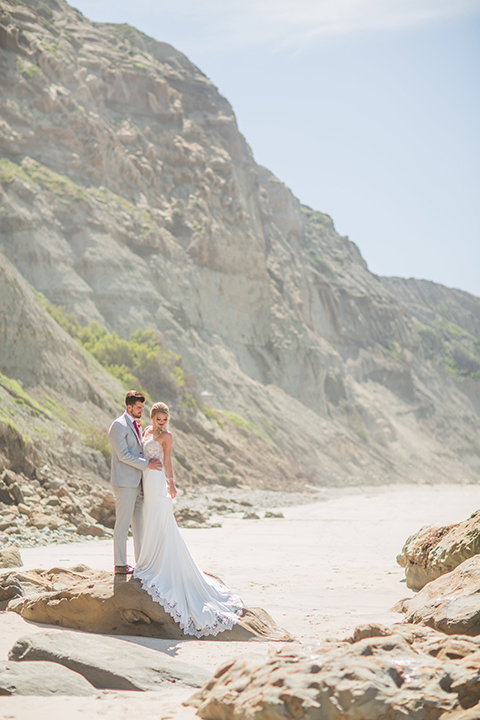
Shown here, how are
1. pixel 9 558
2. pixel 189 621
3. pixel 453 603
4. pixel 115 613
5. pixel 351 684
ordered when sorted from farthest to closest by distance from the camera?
1. pixel 9 558
2. pixel 189 621
3. pixel 115 613
4. pixel 453 603
5. pixel 351 684

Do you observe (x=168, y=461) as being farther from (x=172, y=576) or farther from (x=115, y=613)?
(x=115, y=613)

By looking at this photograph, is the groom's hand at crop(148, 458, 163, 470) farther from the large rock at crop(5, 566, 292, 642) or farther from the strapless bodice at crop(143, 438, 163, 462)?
the large rock at crop(5, 566, 292, 642)

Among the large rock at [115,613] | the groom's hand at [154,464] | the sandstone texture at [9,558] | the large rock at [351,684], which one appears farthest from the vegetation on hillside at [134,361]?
the large rock at [351,684]

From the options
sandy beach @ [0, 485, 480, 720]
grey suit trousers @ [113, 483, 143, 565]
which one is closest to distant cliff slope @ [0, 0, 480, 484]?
sandy beach @ [0, 485, 480, 720]

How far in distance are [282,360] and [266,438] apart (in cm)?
1216

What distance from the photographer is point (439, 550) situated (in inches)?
292

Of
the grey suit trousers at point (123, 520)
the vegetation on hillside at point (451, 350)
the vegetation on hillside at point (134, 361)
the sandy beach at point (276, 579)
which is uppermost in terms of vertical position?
the vegetation on hillside at point (451, 350)

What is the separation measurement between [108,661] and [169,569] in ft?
5.26

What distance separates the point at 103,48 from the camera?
1961 inches

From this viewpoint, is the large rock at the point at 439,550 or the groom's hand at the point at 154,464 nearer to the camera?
the groom's hand at the point at 154,464

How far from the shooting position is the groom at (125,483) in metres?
5.96

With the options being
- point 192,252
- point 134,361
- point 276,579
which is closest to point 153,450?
point 276,579

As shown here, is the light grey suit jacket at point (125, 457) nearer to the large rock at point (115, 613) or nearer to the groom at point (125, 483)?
the groom at point (125, 483)

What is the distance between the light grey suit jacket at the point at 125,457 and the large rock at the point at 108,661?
1664 millimetres
